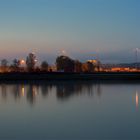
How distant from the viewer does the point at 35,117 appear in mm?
11531

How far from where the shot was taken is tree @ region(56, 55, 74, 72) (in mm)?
89250

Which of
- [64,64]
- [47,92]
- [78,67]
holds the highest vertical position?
→ [64,64]

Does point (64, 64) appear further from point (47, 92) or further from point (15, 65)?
point (47, 92)

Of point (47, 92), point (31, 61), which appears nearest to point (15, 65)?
point (31, 61)

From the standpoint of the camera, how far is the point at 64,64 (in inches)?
3541

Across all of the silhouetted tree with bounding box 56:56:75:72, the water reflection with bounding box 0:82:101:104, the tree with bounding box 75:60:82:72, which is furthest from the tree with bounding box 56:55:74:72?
the water reflection with bounding box 0:82:101:104

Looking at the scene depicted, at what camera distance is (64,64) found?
8994 centimetres

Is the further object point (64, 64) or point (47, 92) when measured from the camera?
point (64, 64)

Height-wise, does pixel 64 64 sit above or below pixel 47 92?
above

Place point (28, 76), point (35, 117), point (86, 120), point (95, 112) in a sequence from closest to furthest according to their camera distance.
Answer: point (86, 120) → point (35, 117) → point (95, 112) → point (28, 76)

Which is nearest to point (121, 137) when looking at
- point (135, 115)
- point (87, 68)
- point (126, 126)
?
point (126, 126)

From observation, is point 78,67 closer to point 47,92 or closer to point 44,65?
point 44,65

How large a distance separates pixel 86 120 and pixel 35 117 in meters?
1.98

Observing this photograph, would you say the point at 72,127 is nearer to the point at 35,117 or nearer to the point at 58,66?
the point at 35,117
